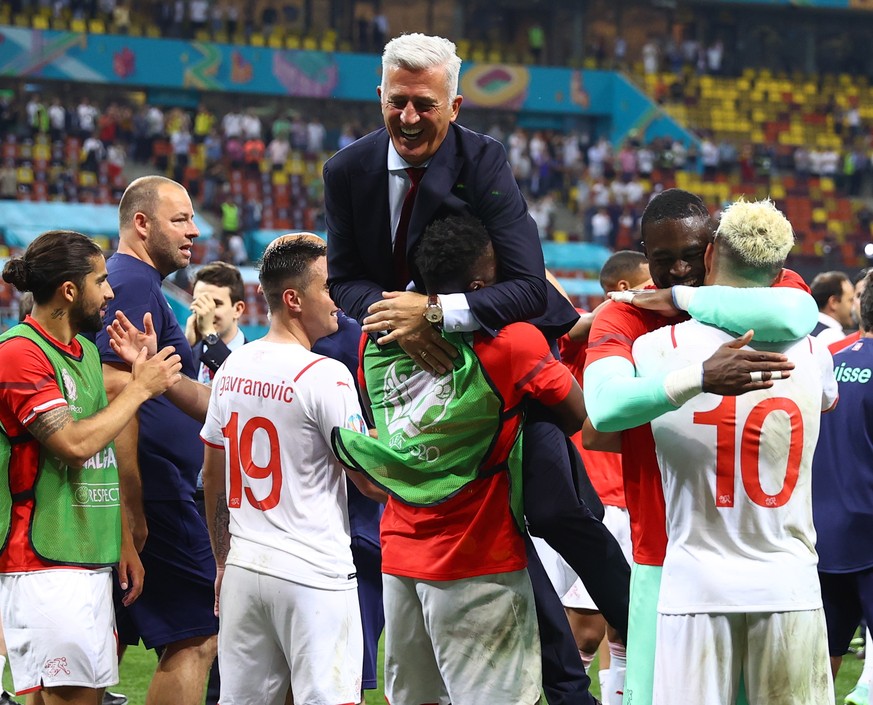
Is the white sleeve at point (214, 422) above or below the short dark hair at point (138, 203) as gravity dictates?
below

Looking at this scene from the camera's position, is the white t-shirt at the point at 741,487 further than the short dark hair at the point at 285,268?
No

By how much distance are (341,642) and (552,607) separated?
77 centimetres

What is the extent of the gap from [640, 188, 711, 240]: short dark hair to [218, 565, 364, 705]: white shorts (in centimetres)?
156

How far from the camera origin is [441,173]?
3461mm

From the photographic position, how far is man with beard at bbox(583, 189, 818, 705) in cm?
301

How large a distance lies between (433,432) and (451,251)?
1.61 ft

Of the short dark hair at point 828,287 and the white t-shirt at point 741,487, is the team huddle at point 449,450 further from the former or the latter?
the short dark hair at point 828,287

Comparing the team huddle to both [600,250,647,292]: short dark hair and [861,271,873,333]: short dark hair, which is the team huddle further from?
[600,250,647,292]: short dark hair

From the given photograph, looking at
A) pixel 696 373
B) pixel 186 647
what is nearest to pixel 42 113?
pixel 186 647

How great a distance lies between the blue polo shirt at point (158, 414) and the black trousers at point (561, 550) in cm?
189

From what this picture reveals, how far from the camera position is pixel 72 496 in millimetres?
4277

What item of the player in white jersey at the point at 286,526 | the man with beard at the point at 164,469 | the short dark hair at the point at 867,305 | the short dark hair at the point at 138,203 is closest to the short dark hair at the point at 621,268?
the short dark hair at the point at 867,305

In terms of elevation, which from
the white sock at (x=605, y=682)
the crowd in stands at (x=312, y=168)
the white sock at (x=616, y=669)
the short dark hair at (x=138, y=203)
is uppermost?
the crowd in stands at (x=312, y=168)

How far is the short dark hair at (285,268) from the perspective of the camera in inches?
165
